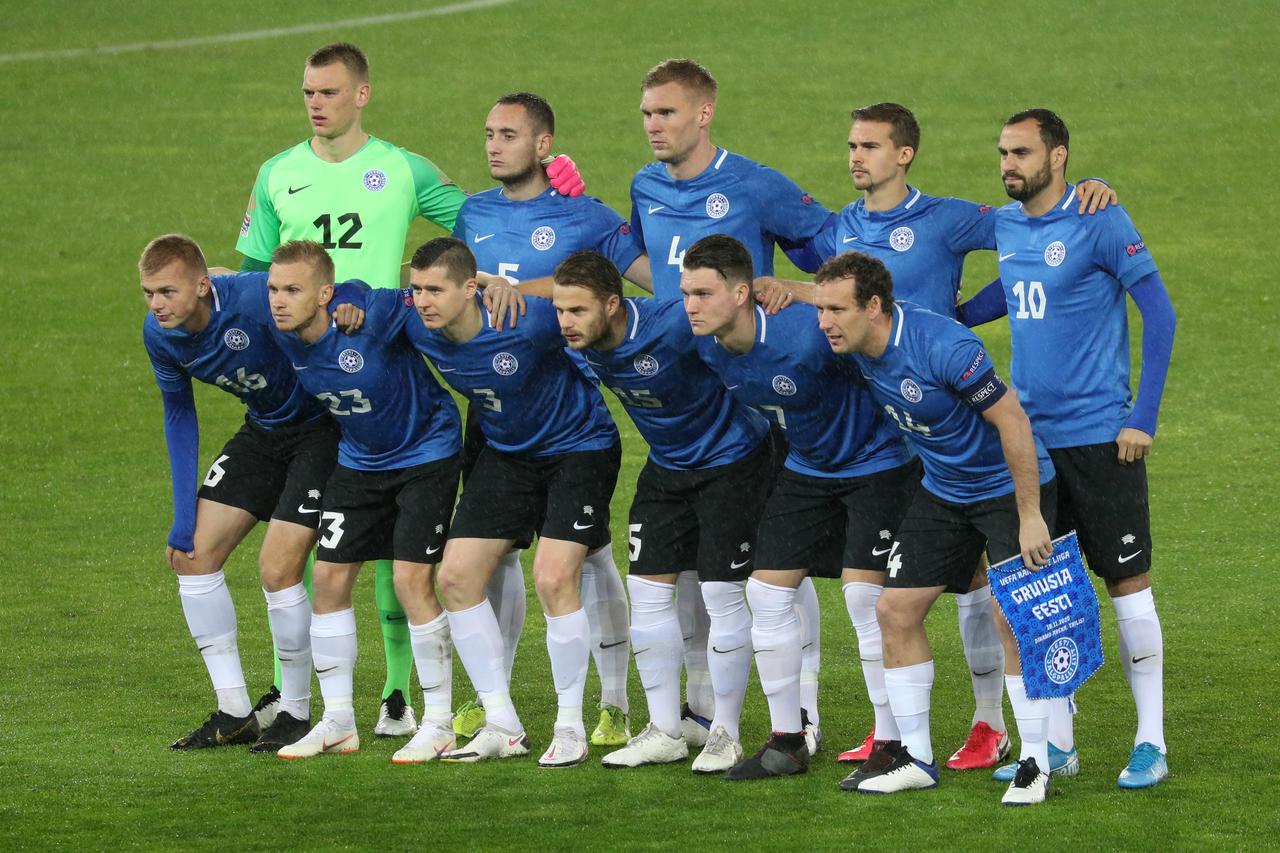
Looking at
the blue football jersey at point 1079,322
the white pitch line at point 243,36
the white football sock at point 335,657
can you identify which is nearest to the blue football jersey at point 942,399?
the blue football jersey at point 1079,322

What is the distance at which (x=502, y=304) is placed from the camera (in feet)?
26.6

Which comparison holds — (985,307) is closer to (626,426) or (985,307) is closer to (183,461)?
(183,461)

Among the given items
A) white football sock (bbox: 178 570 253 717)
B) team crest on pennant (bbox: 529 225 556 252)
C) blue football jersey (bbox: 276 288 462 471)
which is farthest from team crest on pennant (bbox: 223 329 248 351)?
team crest on pennant (bbox: 529 225 556 252)

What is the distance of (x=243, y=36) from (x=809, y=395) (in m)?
23.1

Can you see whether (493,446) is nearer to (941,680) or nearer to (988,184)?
(941,680)

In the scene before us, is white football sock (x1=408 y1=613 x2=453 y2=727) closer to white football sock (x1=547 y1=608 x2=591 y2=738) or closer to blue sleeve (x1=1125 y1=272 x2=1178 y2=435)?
white football sock (x1=547 y1=608 x2=591 y2=738)

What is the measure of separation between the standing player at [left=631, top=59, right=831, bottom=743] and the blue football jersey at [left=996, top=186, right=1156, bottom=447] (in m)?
1.22

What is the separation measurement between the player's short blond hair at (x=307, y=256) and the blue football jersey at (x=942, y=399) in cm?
225

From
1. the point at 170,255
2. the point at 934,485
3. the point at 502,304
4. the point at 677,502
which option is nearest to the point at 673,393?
the point at 677,502

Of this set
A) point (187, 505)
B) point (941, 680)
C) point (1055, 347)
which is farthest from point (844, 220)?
point (187, 505)

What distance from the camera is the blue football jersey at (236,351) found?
8570 mm

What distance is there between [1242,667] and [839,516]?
8.47 feet

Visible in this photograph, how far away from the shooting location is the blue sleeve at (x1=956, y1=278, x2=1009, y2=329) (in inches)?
325

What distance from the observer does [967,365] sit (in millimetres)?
7293
